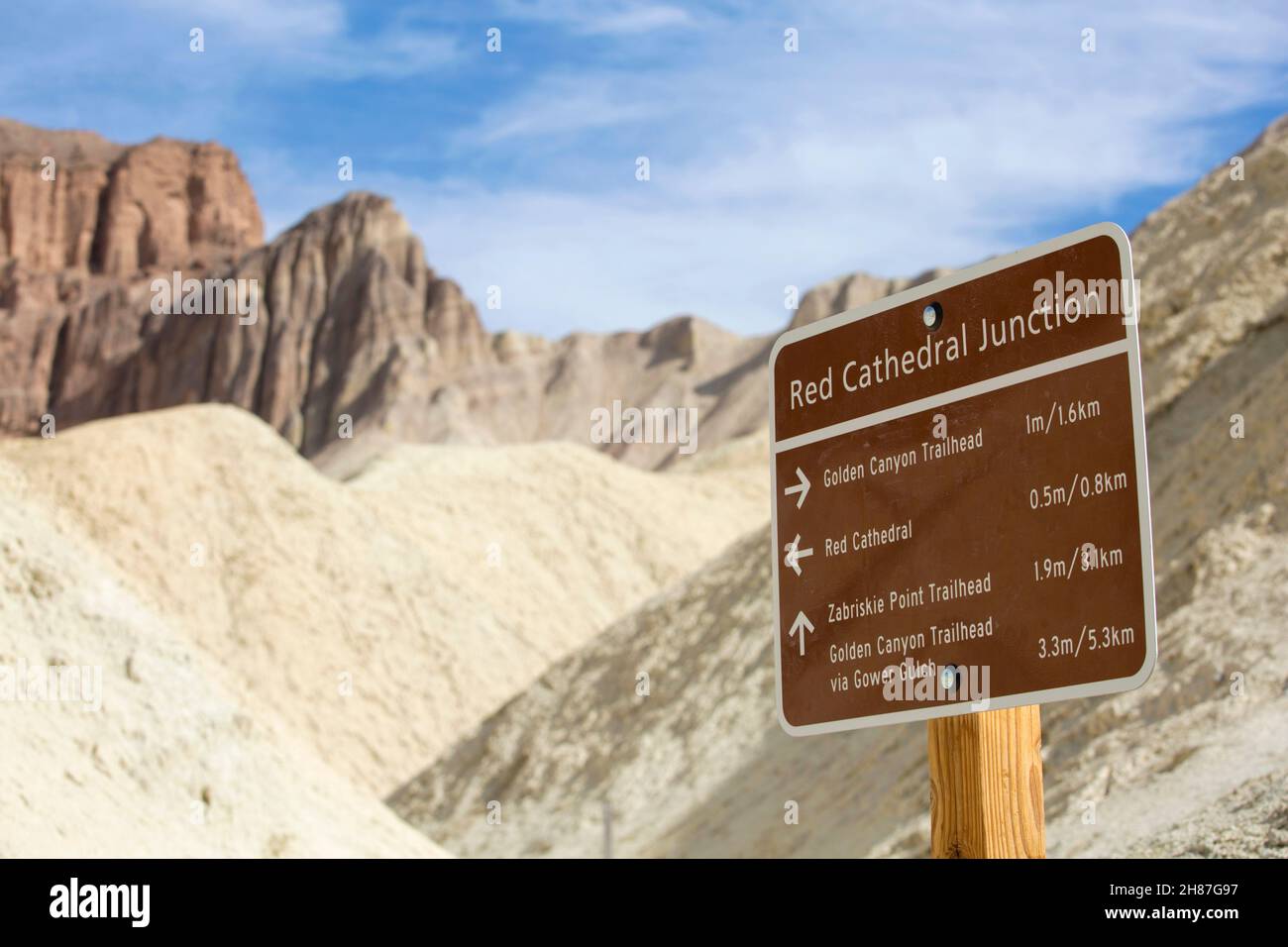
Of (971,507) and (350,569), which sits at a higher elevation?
(350,569)

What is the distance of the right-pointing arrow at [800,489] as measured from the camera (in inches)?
153

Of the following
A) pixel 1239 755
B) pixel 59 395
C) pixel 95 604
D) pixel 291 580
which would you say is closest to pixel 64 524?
pixel 95 604

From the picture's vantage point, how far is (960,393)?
3.61m

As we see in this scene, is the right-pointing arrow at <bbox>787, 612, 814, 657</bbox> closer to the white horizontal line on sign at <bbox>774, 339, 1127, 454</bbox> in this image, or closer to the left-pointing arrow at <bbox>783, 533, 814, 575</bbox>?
the left-pointing arrow at <bbox>783, 533, 814, 575</bbox>

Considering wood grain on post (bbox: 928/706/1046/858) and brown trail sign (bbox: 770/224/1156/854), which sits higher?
brown trail sign (bbox: 770/224/1156/854)

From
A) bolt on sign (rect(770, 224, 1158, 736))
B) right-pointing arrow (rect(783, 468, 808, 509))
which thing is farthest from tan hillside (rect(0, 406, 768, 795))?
bolt on sign (rect(770, 224, 1158, 736))

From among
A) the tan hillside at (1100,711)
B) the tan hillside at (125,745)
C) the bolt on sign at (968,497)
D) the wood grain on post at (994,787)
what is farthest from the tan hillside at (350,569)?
the wood grain on post at (994,787)

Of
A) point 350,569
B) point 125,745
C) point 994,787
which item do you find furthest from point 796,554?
point 350,569

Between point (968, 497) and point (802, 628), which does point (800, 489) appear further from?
point (968, 497)

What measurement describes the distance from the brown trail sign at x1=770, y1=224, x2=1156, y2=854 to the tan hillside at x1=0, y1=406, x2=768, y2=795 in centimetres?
3196

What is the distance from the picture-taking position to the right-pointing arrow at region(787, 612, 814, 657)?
3.79 meters

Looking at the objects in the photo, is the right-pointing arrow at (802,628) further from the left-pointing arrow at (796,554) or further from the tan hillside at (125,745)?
the tan hillside at (125,745)

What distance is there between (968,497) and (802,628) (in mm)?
543

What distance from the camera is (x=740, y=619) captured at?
1096 inches
